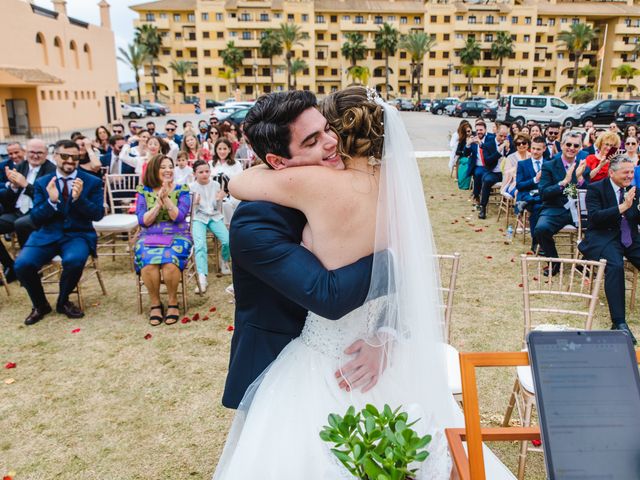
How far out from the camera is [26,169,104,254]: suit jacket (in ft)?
17.6

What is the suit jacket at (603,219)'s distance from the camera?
16.8 ft

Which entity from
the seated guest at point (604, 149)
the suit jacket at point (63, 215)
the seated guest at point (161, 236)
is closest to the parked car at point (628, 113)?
the seated guest at point (604, 149)

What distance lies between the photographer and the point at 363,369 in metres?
2.01

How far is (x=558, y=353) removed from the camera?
58.7 inches

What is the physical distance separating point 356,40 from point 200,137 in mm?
60458

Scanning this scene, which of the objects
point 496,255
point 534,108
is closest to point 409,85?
point 534,108

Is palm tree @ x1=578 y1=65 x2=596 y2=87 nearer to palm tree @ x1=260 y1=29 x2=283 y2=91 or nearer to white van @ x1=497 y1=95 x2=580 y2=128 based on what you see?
palm tree @ x1=260 y1=29 x2=283 y2=91

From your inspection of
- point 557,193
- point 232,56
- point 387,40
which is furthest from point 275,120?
point 387,40

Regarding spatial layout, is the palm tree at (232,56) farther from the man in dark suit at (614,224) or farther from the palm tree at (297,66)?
the man in dark suit at (614,224)

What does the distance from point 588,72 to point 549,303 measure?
7339 centimetres

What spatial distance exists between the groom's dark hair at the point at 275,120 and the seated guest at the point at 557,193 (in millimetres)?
5609

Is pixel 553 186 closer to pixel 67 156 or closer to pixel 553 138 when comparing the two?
pixel 553 138

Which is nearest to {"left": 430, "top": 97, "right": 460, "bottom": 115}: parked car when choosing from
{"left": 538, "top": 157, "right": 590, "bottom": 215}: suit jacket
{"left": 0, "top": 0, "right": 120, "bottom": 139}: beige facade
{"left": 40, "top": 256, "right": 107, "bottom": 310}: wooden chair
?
{"left": 0, "top": 0, "right": 120, "bottom": 139}: beige facade

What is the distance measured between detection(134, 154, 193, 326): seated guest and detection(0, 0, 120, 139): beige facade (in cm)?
2657
